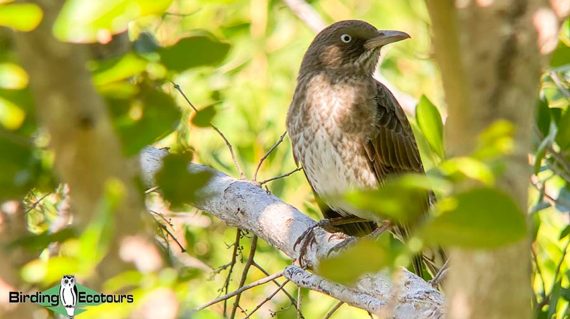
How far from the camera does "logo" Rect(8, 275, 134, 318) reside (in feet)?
3.26

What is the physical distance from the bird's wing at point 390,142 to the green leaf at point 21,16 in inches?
156

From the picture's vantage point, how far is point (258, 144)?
17.6 ft

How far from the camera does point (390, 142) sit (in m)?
4.78

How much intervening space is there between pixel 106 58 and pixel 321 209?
3.92m

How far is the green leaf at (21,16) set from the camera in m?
0.78

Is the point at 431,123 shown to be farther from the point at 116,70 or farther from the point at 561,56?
the point at 116,70

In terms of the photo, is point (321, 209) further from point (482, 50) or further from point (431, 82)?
point (482, 50)

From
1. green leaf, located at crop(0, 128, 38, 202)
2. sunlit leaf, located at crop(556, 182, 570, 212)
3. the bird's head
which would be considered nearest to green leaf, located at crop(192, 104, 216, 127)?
green leaf, located at crop(0, 128, 38, 202)

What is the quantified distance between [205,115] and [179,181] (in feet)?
0.53

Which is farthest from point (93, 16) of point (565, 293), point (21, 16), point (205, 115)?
point (565, 293)

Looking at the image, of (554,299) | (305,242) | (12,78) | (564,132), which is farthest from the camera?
(305,242)

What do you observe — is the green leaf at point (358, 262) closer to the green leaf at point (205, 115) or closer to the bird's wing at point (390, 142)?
the green leaf at point (205, 115)

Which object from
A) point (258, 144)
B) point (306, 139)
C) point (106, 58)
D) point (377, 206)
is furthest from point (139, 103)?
point (258, 144)

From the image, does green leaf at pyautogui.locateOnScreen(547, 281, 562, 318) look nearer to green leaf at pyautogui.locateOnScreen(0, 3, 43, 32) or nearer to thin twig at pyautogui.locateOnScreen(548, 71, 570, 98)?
thin twig at pyautogui.locateOnScreen(548, 71, 570, 98)
